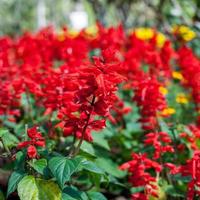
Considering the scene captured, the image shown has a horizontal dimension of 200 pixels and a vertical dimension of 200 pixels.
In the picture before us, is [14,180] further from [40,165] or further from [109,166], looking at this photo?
[109,166]

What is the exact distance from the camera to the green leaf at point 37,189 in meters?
2.37

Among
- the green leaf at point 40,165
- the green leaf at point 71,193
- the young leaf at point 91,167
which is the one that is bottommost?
the green leaf at point 71,193

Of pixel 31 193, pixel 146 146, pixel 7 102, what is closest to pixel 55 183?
pixel 31 193

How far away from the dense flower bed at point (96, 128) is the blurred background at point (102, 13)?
1.25m

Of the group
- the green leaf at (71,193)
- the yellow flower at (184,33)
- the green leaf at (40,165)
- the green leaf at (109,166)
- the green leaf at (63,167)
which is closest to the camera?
the green leaf at (63,167)

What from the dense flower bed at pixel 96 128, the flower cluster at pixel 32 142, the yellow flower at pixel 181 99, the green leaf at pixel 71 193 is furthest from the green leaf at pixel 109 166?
the yellow flower at pixel 181 99

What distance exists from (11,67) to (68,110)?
158 cm

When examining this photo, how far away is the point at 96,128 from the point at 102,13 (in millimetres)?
5504

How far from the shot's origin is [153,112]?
3297mm

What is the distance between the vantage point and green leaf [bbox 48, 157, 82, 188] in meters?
2.30

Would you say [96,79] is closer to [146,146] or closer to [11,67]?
[146,146]

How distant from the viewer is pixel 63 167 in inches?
92.5

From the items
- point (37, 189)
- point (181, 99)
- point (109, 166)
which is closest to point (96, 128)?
point (37, 189)

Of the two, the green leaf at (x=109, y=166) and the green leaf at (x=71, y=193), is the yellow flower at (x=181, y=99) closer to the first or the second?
the green leaf at (x=109, y=166)
